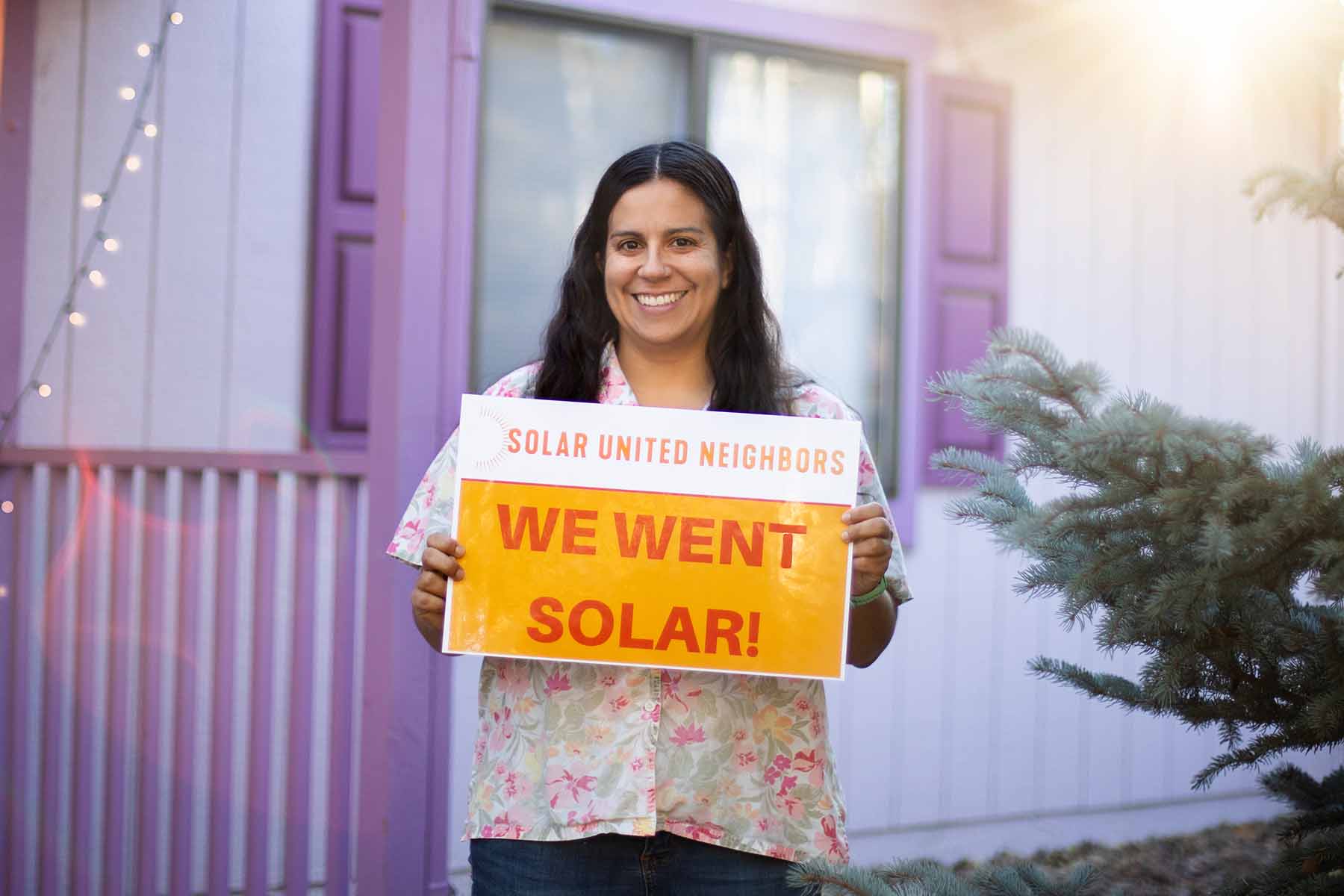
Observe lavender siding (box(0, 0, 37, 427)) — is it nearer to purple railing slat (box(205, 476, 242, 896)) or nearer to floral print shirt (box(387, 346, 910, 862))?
purple railing slat (box(205, 476, 242, 896))

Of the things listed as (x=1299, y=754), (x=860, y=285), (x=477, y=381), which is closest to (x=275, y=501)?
(x=477, y=381)

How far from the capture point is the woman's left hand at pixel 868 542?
5.75 ft

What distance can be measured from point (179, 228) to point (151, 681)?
1501mm

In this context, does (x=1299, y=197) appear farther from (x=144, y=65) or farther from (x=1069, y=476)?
(x=144, y=65)

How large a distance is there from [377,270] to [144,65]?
168cm

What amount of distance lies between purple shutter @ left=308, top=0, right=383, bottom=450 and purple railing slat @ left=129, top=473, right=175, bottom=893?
3.12ft

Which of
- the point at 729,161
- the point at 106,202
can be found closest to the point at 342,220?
the point at 106,202

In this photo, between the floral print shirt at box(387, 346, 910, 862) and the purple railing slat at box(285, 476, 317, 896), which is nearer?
the floral print shirt at box(387, 346, 910, 862)

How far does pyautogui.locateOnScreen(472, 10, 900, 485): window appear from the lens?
4020 millimetres

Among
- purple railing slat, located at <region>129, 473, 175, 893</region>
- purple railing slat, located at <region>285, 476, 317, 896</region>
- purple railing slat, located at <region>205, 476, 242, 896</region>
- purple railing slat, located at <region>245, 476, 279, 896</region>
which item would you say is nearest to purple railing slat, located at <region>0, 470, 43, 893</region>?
purple railing slat, located at <region>129, 473, 175, 893</region>

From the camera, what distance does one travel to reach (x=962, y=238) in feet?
15.5

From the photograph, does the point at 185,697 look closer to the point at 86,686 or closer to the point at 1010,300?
the point at 86,686

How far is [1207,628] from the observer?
1.57m

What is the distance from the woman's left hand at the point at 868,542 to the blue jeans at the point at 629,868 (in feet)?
1.35
